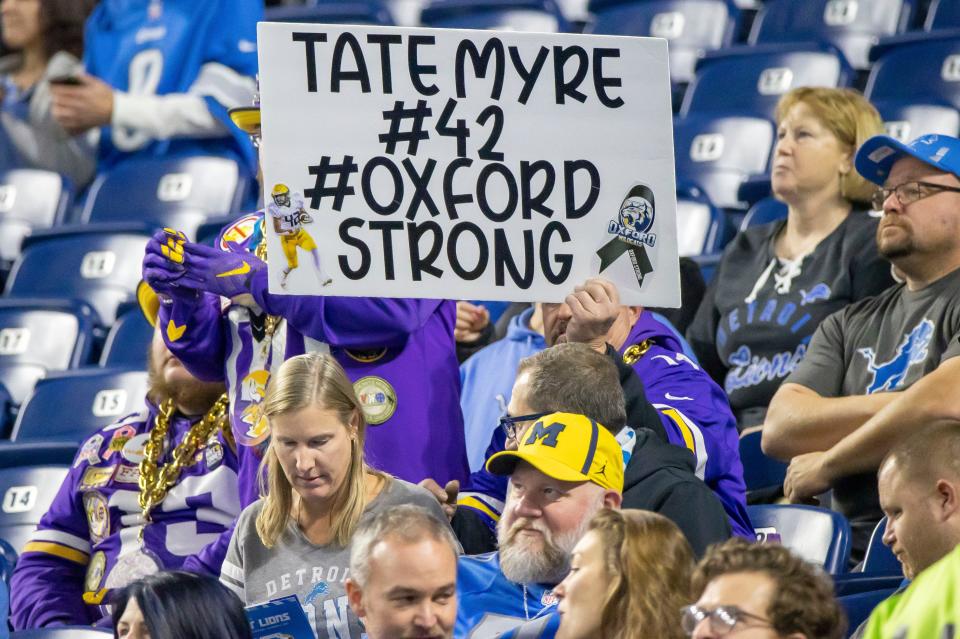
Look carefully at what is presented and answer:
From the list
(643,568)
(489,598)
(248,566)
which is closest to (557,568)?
(489,598)

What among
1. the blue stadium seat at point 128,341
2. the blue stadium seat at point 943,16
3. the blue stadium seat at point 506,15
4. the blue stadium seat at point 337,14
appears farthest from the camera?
the blue stadium seat at point 337,14

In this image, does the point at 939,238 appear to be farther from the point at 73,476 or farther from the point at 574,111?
the point at 73,476

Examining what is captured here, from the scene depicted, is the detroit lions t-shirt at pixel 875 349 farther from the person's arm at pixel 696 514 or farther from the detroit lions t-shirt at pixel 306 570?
the detroit lions t-shirt at pixel 306 570

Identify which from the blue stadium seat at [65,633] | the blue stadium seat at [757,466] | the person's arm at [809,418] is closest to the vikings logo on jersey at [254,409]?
the blue stadium seat at [65,633]

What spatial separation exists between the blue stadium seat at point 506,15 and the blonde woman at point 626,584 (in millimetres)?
4397

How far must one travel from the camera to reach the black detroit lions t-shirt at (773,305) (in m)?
4.50

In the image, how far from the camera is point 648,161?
361 cm

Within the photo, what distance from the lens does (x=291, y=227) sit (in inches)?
137

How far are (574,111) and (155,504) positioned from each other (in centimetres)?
134

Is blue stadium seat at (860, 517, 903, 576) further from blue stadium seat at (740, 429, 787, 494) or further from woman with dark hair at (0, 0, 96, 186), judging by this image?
woman with dark hair at (0, 0, 96, 186)

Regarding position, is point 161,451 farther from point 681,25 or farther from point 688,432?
point 681,25

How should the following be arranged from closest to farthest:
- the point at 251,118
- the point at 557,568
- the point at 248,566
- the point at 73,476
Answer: the point at 557,568 → the point at 248,566 → the point at 251,118 → the point at 73,476

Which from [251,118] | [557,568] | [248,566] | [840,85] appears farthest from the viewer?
[840,85]

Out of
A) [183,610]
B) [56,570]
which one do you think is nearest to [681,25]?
[56,570]
